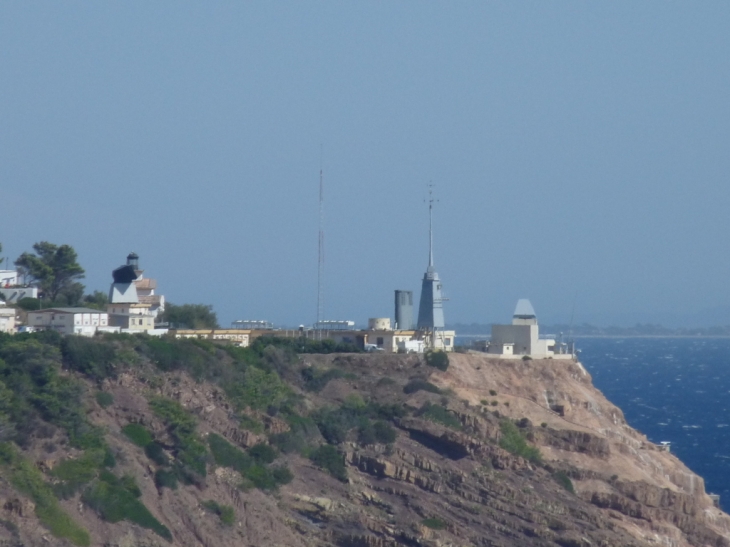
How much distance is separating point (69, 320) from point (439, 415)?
55.1 feet

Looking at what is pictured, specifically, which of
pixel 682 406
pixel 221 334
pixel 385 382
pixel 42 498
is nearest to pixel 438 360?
pixel 385 382

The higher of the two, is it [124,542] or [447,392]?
[447,392]

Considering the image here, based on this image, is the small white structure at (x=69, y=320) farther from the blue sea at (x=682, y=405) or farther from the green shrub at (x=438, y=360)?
the blue sea at (x=682, y=405)

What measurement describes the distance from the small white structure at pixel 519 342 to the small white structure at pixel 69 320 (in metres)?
19.8

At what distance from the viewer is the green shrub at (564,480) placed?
52.0 meters

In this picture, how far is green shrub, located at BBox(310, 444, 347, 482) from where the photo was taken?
4875 centimetres

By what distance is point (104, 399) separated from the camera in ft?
153

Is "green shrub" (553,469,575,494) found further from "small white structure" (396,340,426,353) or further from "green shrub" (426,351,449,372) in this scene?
"small white structure" (396,340,426,353)

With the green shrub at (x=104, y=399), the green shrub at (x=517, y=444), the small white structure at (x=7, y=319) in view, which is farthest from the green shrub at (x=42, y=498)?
the green shrub at (x=517, y=444)

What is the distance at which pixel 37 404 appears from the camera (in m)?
43.8

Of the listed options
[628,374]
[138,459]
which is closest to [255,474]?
[138,459]

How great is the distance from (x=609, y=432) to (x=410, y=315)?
15.4m

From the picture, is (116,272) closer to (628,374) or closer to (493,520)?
(493,520)

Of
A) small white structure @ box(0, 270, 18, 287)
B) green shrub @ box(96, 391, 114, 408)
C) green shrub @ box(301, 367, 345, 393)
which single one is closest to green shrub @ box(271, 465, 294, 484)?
green shrub @ box(96, 391, 114, 408)
